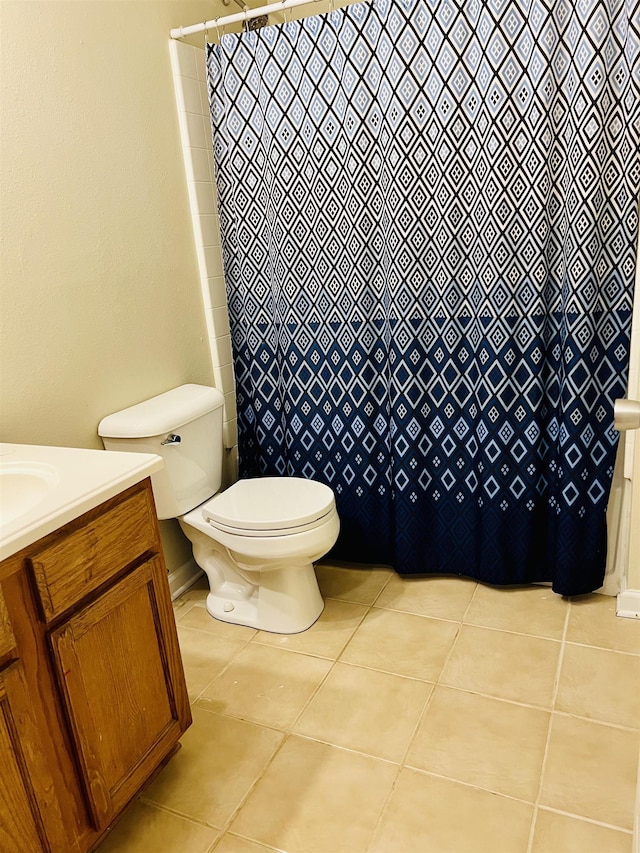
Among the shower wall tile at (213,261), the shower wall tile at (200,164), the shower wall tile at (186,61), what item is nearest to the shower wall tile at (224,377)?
the shower wall tile at (213,261)

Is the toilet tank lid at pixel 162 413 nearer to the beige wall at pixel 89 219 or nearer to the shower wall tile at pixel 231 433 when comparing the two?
the beige wall at pixel 89 219

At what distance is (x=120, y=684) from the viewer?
4.53 feet

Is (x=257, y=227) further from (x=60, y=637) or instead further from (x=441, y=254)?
(x=60, y=637)

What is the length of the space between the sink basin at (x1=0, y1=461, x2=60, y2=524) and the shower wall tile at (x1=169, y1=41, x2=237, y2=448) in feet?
3.50

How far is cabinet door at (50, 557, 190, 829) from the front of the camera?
4.20 ft

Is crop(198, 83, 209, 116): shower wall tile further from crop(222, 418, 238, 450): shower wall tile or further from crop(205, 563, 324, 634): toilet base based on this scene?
crop(205, 563, 324, 634): toilet base

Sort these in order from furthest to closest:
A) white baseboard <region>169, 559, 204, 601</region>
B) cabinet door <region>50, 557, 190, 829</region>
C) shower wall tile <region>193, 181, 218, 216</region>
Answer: white baseboard <region>169, 559, 204, 601</region>, shower wall tile <region>193, 181, 218, 216</region>, cabinet door <region>50, 557, 190, 829</region>

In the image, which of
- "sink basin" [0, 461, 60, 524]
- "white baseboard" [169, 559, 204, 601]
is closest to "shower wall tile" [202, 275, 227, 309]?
"white baseboard" [169, 559, 204, 601]

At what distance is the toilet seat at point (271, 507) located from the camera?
2006 millimetres

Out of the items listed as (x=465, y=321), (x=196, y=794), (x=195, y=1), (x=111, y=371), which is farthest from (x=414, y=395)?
(x=195, y=1)

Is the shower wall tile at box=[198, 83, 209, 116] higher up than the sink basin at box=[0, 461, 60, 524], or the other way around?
the shower wall tile at box=[198, 83, 209, 116]

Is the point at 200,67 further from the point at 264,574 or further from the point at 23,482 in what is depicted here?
the point at 264,574

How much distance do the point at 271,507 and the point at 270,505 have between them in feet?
0.06

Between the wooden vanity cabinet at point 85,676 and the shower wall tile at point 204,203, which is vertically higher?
the shower wall tile at point 204,203
